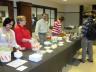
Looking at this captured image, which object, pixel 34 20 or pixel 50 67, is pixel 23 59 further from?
pixel 34 20

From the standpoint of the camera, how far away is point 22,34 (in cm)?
292

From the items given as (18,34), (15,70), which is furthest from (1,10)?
(15,70)

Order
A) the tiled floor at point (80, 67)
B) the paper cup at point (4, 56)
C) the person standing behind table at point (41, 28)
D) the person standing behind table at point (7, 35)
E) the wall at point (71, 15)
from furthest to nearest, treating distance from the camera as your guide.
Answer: the wall at point (71, 15) < the person standing behind table at point (41, 28) < the tiled floor at point (80, 67) < the person standing behind table at point (7, 35) < the paper cup at point (4, 56)

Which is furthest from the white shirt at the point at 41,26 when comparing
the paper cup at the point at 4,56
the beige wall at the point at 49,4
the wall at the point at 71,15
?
the wall at the point at 71,15

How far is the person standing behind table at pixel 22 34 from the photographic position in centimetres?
284

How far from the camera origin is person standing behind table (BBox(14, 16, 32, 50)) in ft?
9.33

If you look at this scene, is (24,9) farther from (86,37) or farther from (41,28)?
(86,37)

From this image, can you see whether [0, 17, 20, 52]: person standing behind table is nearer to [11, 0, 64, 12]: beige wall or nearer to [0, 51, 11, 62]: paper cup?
[0, 51, 11, 62]: paper cup

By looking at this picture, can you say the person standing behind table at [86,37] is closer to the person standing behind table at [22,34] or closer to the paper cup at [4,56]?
the person standing behind table at [22,34]

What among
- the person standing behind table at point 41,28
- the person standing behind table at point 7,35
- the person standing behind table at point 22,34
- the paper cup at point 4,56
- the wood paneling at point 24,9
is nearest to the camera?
the paper cup at point 4,56

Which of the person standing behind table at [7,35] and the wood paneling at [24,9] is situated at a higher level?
the wood paneling at [24,9]

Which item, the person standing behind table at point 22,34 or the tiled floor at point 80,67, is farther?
the tiled floor at point 80,67

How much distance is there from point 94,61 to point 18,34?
2910 millimetres

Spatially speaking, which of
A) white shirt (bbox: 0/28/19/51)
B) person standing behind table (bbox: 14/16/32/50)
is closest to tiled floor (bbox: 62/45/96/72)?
person standing behind table (bbox: 14/16/32/50)
